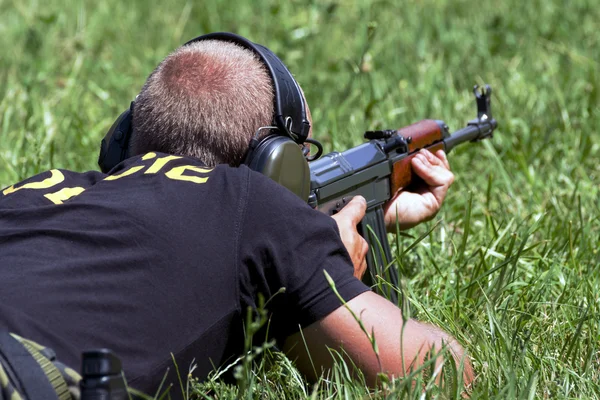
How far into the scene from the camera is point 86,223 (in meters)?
1.87

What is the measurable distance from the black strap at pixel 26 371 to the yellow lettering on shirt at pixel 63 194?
46 cm

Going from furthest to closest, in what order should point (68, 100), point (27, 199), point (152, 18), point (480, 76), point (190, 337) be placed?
Answer: point (152, 18), point (480, 76), point (68, 100), point (27, 199), point (190, 337)

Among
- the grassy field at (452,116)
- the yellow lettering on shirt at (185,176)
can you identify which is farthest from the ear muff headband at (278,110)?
the grassy field at (452,116)

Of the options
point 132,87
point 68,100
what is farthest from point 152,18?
point 68,100

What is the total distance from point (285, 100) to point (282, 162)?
0.59 ft

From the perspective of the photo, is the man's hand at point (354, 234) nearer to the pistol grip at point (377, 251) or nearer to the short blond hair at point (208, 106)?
the pistol grip at point (377, 251)

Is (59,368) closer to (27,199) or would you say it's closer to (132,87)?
(27,199)

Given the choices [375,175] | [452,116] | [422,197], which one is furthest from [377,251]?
[452,116]

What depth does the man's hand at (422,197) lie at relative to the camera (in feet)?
9.58

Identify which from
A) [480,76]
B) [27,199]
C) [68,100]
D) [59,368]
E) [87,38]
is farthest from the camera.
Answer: [87,38]

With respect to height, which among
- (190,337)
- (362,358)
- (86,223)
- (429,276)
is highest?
(86,223)

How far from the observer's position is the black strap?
5.22 feet

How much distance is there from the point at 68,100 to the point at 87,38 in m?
1.30

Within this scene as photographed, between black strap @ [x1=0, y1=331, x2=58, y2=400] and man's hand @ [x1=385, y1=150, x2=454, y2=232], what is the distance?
1520 millimetres
